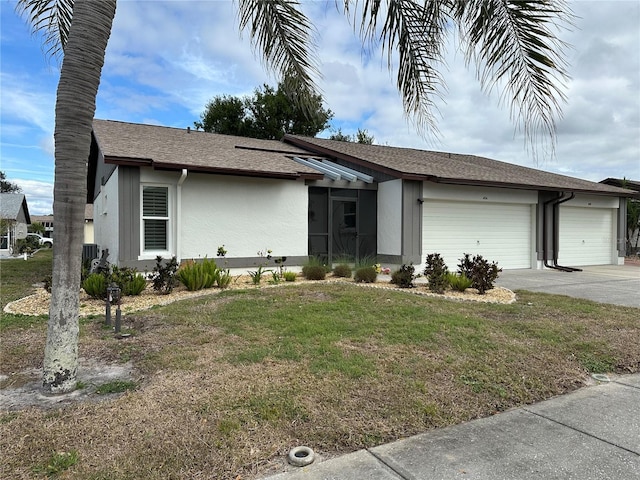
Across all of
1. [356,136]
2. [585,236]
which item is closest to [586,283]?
[585,236]

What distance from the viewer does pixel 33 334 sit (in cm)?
589

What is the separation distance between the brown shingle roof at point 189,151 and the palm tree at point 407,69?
20.4 ft

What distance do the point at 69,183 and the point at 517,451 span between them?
4.21 m

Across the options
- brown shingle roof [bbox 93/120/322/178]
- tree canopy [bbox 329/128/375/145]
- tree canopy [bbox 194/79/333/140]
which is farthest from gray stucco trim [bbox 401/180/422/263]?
tree canopy [bbox 329/128/375/145]

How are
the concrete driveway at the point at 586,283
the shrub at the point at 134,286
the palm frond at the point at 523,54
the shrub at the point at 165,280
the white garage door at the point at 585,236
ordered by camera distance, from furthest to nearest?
1. the white garage door at the point at 585,236
2. the concrete driveway at the point at 586,283
3. the shrub at the point at 165,280
4. the shrub at the point at 134,286
5. the palm frond at the point at 523,54

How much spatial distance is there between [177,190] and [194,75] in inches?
134

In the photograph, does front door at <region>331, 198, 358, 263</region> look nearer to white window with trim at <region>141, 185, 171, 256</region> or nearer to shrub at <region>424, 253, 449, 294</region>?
shrub at <region>424, 253, 449, 294</region>

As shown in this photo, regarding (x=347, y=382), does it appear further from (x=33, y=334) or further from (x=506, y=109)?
(x=33, y=334)

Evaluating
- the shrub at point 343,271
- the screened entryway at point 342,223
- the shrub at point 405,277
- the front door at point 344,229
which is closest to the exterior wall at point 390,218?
the screened entryway at point 342,223

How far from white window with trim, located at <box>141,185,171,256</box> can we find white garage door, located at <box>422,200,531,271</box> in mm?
7228

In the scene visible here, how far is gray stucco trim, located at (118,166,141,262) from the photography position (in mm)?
10086

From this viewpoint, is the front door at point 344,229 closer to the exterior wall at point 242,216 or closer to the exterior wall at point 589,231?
the exterior wall at point 242,216

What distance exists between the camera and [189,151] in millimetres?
11938

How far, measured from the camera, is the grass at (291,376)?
9.91 ft
